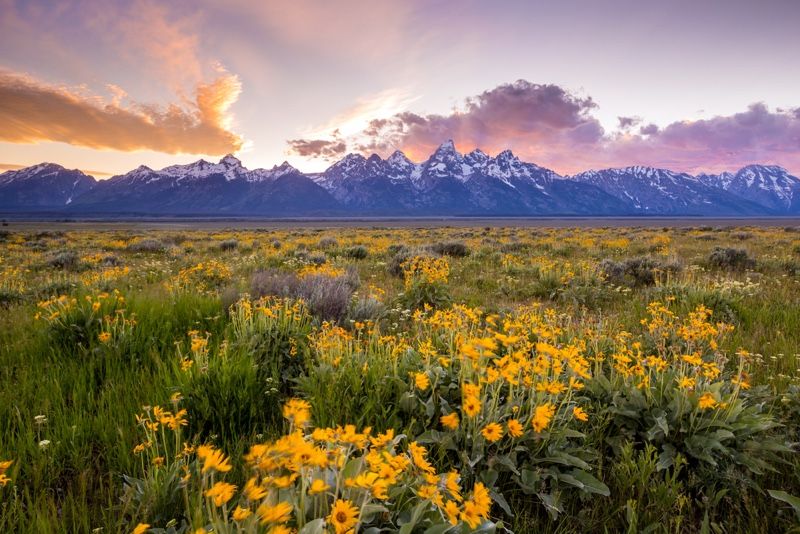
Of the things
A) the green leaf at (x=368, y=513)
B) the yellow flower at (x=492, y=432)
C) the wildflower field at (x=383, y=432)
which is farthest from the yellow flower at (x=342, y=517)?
the yellow flower at (x=492, y=432)

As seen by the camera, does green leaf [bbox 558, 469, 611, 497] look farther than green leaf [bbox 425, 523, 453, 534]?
Yes

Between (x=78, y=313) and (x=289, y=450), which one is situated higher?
(x=289, y=450)

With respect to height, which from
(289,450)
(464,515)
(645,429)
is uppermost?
(289,450)

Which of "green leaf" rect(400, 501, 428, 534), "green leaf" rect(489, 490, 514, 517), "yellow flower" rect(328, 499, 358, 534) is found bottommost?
"green leaf" rect(489, 490, 514, 517)

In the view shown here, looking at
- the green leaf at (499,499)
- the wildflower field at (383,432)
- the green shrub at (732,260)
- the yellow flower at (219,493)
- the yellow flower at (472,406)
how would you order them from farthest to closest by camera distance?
the green shrub at (732,260) → the green leaf at (499,499) → the yellow flower at (472,406) → the wildflower field at (383,432) → the yellow flower at (219,493)

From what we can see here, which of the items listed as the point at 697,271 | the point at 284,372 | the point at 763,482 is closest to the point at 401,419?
the point at 284,372

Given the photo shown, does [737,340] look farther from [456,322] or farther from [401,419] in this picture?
[401,419]

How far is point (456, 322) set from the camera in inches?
135

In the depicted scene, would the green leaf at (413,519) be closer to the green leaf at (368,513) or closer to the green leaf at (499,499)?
the green leaf at (368,513)

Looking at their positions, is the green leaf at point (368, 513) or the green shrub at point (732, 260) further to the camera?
the green shrub at point (732, 260)

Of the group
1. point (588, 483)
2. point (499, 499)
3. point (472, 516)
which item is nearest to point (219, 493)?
point (472, 516)

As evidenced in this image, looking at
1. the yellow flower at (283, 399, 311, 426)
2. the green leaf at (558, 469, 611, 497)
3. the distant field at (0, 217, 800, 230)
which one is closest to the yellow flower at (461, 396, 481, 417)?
the yellow flower at (283, 399, 311, 426)

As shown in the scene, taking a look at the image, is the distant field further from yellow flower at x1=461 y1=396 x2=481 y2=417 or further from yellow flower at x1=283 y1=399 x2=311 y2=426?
yellow flower at x1=283 y1=399 x2=311 y2=426

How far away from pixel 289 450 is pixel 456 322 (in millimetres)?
2353
